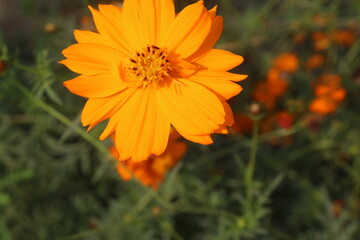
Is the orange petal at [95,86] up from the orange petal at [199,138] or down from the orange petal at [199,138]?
up

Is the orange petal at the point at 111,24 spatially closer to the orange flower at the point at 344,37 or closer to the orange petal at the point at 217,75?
the orange petal at the point at 217,75

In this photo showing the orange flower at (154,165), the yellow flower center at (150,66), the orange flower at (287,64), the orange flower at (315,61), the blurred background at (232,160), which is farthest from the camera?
the orange flower at (315,61)

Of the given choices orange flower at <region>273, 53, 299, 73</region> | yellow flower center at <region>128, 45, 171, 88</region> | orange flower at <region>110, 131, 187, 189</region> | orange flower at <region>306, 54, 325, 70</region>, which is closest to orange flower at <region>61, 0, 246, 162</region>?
yellow flower center at <region>128, 45, 171, 88</region>

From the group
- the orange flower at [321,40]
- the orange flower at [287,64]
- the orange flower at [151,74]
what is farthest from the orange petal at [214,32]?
the orange flower at [321,40]

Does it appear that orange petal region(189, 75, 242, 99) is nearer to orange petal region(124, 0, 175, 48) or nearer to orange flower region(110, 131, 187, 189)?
orange petal region(124, 0, 175, 48)

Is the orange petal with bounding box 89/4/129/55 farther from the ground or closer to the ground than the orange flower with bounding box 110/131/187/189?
farther from the ground

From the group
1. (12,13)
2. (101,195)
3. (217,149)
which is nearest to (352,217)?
(217,149)
